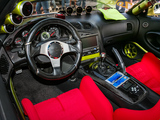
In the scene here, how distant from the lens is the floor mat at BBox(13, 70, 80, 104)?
6.98 ft

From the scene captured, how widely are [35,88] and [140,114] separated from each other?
160 cm

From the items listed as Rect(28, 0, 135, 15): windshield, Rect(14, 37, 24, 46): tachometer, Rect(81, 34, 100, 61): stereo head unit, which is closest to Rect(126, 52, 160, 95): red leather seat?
Rect(81, 34, 100, 61): stereo head unit

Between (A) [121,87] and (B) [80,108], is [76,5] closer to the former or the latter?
(A) [121,87]

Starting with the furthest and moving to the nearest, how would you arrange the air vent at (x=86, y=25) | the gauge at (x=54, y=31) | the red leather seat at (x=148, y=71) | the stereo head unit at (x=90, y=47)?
the air vent at (x=86, y=25) < the stereo head unit at (x=90, y=47) < the red leather seat at (x=148, y=71) < the gauge at (x=54, y=31)

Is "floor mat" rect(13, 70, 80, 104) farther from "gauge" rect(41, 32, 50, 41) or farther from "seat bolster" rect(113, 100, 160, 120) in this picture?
"seat bolster" rect(113, 100, 160, 120)

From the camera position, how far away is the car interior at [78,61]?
4.25 feet

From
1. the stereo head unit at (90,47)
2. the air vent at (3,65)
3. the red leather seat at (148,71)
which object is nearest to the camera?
the air vent at (3,65)

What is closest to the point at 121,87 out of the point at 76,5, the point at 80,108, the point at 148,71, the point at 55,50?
the point at 80,108

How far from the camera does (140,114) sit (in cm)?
116

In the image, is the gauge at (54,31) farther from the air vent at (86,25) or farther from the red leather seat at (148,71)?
the red leather seat at (148,71)

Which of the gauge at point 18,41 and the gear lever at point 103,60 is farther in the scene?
the gear lever at point 103,60

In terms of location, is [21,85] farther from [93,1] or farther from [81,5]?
[93,1]

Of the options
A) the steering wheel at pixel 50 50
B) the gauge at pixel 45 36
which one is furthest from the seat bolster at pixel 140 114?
the gauge at pixel 45 36

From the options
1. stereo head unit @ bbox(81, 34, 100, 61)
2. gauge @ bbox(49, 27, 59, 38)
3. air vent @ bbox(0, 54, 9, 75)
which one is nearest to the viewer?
air vent @ bbox(0, 54, 9, 75)
